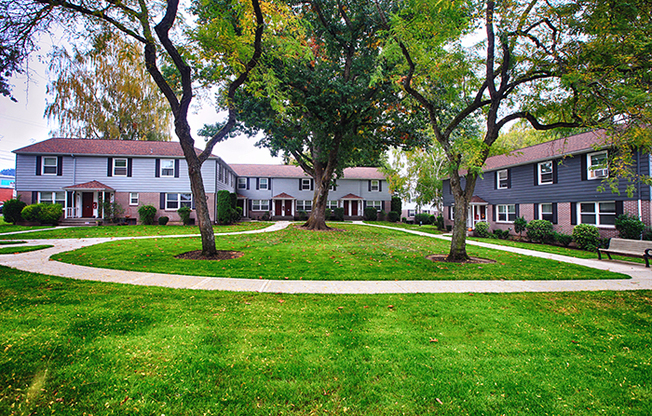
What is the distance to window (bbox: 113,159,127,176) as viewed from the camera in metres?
25.1

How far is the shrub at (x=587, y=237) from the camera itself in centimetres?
1476

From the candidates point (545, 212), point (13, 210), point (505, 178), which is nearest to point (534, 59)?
point (545, 212)

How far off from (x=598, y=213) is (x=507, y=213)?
6127 mm

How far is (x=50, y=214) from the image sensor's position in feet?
70.6

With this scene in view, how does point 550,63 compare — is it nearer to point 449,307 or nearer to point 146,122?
point 449,307

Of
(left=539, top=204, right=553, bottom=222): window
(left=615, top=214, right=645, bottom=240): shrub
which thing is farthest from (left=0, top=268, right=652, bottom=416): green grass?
(left=539, top=204, right=553, bottom=222): window

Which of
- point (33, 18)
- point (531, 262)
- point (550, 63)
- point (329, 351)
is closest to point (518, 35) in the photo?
point (550, 63)

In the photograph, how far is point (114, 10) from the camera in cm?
872

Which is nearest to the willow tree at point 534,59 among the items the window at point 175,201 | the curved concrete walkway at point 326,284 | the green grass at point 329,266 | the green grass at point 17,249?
the green grass at point 329,266

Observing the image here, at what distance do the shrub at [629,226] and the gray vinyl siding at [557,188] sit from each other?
103cm

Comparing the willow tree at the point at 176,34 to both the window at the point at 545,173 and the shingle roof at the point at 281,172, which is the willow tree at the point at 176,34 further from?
the shingle roof at the point at 281,172

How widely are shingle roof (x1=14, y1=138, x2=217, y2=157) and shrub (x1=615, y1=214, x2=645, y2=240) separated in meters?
28.7

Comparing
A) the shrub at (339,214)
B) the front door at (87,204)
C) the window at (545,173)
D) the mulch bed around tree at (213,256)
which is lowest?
the mulch bed around tree at (213,256)

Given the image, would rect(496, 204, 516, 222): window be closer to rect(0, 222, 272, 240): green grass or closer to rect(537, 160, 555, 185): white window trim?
rect(537, 160, 555, 185): white window trim
